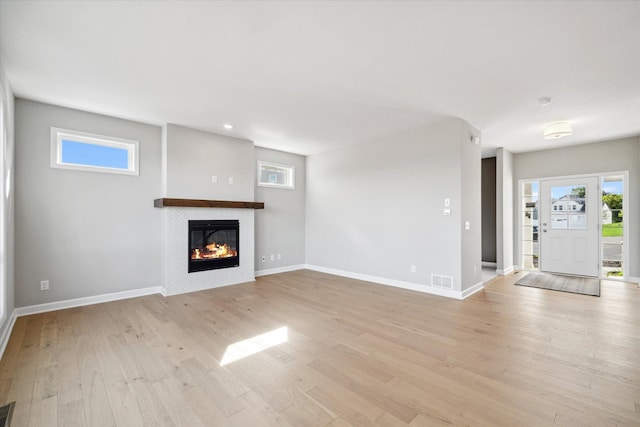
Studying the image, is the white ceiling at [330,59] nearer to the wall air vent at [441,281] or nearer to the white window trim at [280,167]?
the white window trim at [280,167]

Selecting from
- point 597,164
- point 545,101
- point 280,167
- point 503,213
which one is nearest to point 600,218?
point 597,164

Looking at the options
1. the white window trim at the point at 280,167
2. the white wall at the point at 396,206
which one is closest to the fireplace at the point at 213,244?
the white window trim at the point at 280,167

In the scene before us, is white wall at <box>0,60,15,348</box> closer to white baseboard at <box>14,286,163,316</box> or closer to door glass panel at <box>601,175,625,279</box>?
white baseboard at <box>14,286,163,316</box>

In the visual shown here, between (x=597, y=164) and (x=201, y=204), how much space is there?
24.5 feet

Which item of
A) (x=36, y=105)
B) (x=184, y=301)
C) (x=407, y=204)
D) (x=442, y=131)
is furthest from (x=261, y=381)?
(x=36, y=105)

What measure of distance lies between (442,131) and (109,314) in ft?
17.3

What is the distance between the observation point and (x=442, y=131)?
4492mm

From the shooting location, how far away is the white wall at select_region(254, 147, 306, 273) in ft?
19.9

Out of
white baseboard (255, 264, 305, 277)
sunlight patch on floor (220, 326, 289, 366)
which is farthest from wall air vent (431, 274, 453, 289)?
white baseboard (255, 264, 305, 277)

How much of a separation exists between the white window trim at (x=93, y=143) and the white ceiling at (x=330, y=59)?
41 centimetres

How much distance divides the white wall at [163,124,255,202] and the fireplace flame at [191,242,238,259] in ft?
2.80

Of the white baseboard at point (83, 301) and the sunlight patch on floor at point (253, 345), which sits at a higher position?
the white baseboard at point (83, 301)

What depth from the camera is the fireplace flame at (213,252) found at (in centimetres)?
481

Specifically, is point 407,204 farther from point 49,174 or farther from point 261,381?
point 49,174
